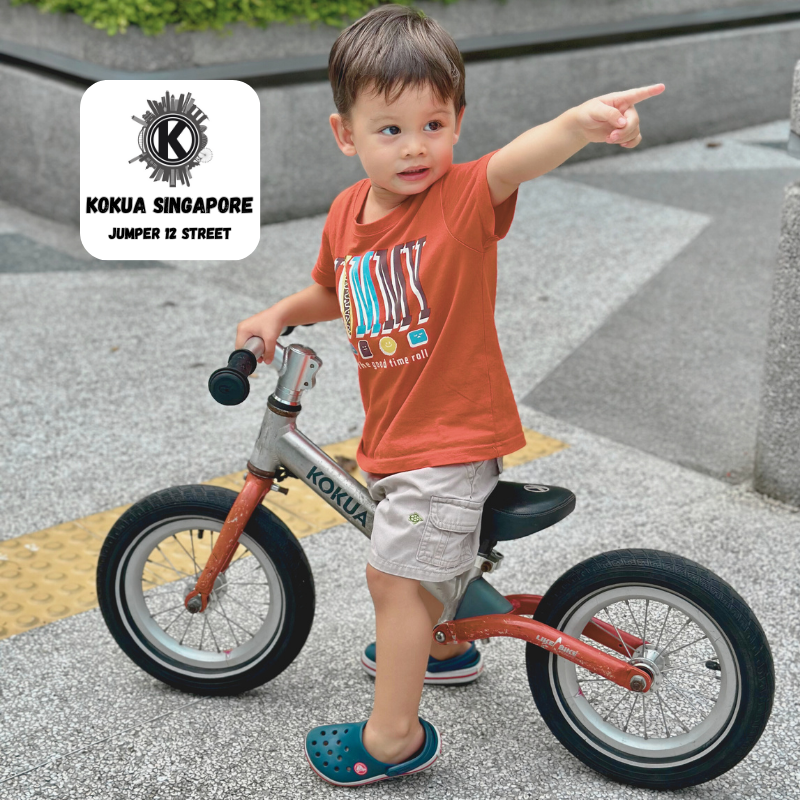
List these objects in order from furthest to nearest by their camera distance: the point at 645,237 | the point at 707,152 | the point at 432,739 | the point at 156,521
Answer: the point at 707,152 → the point at 645,237 → the point at 156,521 → the point at 432,739

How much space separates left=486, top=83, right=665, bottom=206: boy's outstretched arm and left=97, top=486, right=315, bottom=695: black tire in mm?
974

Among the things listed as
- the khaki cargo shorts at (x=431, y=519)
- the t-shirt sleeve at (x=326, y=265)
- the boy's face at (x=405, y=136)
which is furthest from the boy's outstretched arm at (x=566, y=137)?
the khaki cargo shorts at (x=431, y=519)

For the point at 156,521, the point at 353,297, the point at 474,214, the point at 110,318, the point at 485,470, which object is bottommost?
the point at 110,318

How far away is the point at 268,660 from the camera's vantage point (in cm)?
256

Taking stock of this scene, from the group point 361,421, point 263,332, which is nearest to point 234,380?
point 263,332

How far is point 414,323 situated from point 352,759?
968 millimetres

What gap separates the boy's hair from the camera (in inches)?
77.9

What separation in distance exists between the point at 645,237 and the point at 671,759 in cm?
461

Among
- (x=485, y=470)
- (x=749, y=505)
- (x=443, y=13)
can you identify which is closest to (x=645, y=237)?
(x=443, y=13)

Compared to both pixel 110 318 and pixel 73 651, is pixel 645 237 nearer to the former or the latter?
pixel 110 318

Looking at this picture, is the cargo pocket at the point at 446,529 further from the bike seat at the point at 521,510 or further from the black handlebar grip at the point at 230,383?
the black handlebar grip at the point at 230,383

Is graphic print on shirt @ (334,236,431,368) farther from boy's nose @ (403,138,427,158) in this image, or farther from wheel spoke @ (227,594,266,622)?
wheel spoke @ (227,594,266,622)

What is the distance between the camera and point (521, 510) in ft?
7.23

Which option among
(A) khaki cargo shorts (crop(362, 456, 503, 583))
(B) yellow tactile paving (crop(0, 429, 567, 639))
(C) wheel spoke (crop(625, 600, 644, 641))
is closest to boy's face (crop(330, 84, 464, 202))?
(A) khaki cargo shorts (crop(362, 456, 503, 583))
